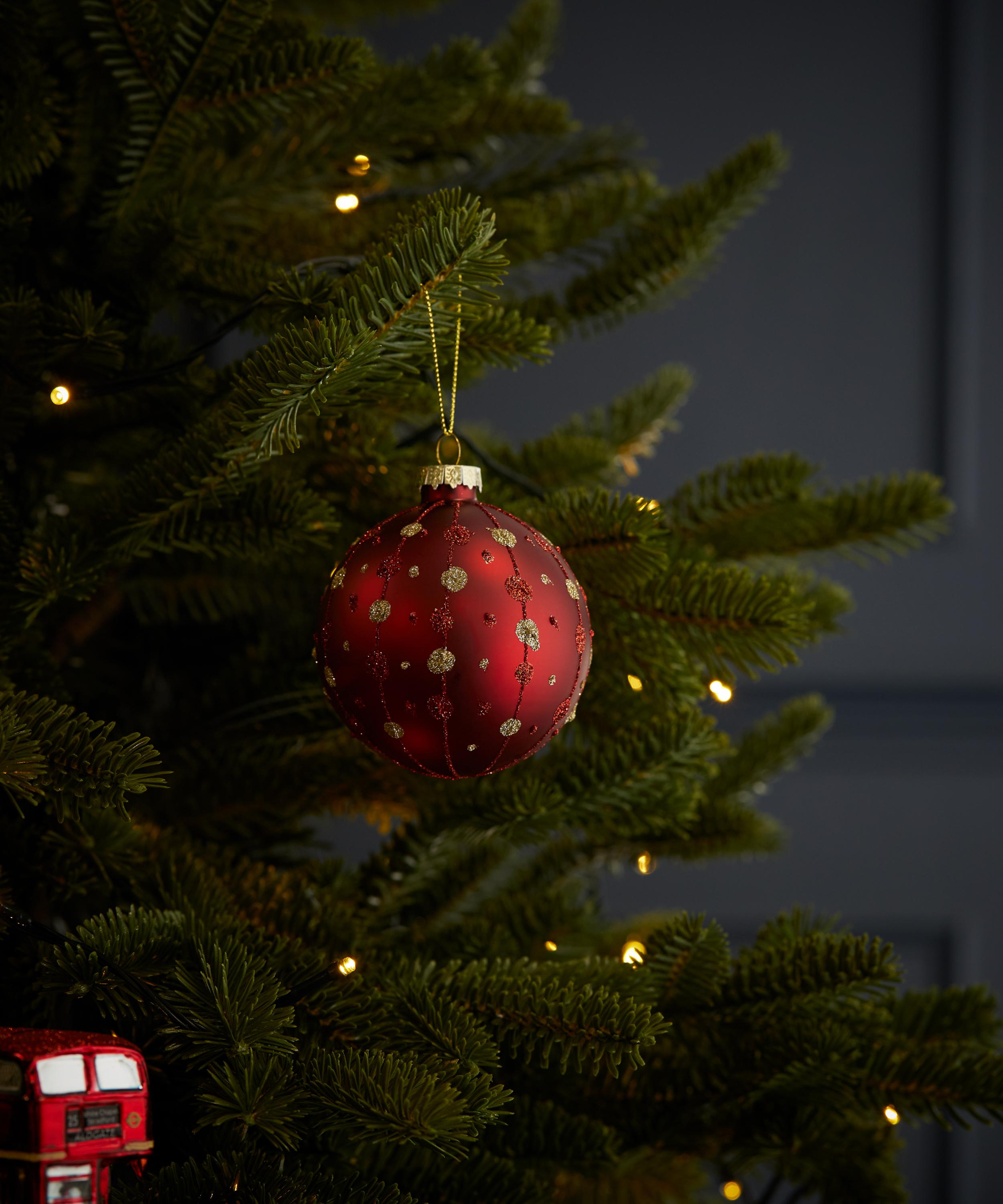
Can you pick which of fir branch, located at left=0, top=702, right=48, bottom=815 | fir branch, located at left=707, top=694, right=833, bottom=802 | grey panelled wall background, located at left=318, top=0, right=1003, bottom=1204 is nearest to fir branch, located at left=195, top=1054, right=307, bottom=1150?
fir branch, located at left=0, top=702, right=48, bottom=815

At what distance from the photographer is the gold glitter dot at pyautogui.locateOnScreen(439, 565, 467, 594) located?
376 mm

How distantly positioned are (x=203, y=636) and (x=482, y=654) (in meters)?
0.35

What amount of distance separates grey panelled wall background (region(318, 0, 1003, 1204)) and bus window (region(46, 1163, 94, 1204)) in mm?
837

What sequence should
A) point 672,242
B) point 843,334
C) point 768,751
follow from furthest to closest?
1. point 843,334
2. point 768,751
3. point 672,242

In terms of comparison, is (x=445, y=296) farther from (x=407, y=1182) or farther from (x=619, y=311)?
(x=407, y=1182)

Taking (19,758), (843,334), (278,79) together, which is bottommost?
(19,758)

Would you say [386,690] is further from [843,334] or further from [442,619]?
[843,334]

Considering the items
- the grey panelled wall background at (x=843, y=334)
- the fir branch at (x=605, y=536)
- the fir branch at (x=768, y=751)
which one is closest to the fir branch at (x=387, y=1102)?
the fir branch at (x=605, y=536)

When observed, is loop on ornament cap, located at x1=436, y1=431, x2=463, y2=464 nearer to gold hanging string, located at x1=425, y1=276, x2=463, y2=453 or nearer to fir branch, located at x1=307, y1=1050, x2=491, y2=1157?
gold hanging string, located at x1=425, y1=276, x2=463, y2=453

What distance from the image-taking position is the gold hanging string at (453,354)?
1.23 feet

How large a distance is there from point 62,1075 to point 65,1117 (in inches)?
0.5

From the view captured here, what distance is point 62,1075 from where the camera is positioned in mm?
311

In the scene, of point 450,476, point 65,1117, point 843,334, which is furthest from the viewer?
point 843,334

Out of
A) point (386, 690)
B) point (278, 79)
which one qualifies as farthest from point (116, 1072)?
point (278, 79)
